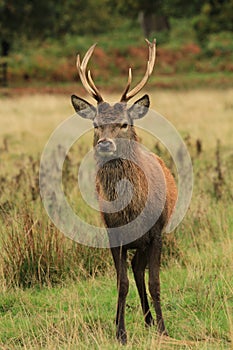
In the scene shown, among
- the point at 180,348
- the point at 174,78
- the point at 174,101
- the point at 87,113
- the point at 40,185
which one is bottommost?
the point at 180,348

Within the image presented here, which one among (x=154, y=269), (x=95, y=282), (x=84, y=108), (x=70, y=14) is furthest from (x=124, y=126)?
(x=70, y=14)

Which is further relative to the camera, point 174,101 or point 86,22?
point 86,22

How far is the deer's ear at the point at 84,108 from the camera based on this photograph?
5.65 m

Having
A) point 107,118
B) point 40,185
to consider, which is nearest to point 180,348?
point 107,118

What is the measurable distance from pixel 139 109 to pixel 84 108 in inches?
17.3

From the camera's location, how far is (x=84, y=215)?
27.0 ft

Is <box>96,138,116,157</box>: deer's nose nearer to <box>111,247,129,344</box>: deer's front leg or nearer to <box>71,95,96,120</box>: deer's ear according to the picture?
<box>71,95,96,120</box>: deer's ear

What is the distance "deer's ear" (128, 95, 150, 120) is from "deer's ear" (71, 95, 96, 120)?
29 centimetres

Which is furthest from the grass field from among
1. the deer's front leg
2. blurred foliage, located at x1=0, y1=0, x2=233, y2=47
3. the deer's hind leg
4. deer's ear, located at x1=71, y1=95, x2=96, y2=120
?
blurred foliage, located at x1=0, y1=0, x2=233, y2=47

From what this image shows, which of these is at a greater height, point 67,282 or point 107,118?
point 107,118

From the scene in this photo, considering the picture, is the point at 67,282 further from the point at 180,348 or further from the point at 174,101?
the point at 174,101

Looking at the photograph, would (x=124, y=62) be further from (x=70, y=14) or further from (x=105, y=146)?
(x=105, y=146)

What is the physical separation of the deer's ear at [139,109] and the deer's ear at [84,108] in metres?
0.29

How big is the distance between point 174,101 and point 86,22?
18.9 m
